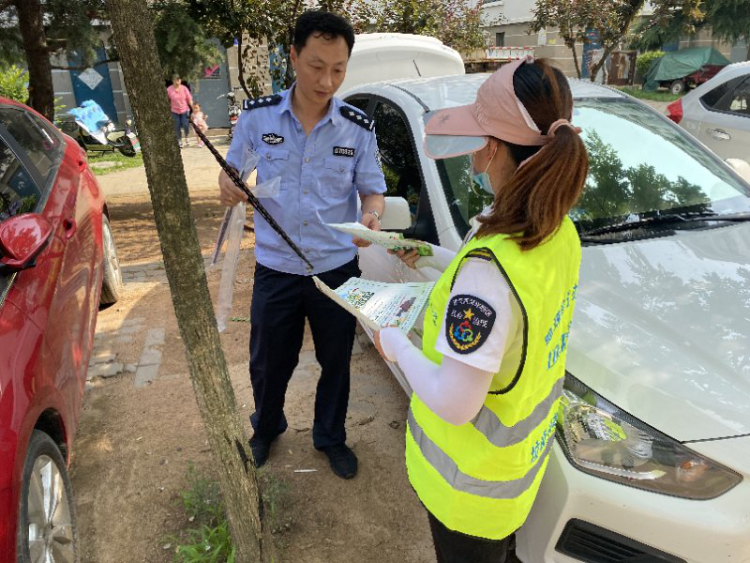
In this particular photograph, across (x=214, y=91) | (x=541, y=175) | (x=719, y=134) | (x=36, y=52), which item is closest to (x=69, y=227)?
(x=541, y=175)

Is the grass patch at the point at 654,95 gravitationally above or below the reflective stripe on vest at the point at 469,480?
below

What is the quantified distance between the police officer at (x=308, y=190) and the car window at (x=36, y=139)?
56.1 inches

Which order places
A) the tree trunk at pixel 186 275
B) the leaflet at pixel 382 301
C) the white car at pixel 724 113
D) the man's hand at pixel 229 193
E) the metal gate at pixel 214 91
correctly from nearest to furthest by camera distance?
the tree trunk at pixel 186 275 → the leaflet at pixel 382 301 → the man's hand at pixel 229 193 → the white car at pixel 724 113 → the metal gate at pixel 214 91

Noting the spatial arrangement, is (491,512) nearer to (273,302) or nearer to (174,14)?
(273,302)

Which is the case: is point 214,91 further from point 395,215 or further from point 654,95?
point 654,95

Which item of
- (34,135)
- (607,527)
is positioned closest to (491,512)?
(607,527)

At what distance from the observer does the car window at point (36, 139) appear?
3.03 m

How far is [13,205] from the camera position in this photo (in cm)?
245

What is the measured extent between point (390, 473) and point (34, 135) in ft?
9.00

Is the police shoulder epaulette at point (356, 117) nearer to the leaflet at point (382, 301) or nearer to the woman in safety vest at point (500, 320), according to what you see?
the leaflet at point (382, 301)

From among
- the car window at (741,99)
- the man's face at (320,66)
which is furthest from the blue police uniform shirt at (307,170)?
the car window at (741,99)

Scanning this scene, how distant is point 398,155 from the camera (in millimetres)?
3029

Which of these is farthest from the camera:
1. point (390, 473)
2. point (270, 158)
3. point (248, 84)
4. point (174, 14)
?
point (248, 84)

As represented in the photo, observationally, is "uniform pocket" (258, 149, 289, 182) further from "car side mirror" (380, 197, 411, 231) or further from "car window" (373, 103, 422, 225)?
"car window" (373, 103, 422, 225)
